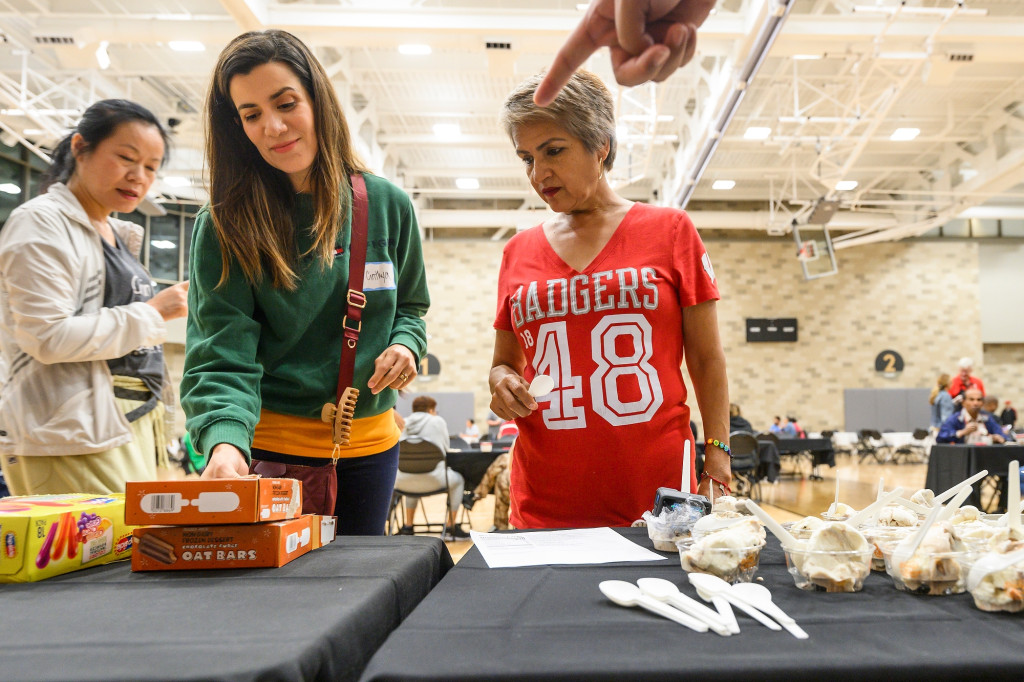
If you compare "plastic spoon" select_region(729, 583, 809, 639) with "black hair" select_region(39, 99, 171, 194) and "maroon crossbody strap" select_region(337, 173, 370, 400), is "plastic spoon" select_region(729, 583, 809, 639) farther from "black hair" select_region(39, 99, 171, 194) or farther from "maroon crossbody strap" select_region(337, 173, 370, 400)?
"black hair" select_region(39, 99, 171, 194)

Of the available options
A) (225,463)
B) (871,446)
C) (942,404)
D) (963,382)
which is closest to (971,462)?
(963,382)

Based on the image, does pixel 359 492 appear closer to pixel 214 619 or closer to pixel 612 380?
pixel 612 380

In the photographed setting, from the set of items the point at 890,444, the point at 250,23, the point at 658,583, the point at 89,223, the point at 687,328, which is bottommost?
the point at 890,444

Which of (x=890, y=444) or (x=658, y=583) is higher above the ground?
(x=658, y=583)

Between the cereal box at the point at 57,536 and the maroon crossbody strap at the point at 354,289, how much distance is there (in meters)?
0.41

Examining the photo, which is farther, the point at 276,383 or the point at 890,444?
the point at 890,444

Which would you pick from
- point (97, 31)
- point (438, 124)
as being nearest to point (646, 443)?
point (97, 31)

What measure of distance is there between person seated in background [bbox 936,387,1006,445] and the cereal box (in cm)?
→ 785

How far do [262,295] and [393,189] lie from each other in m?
0.38

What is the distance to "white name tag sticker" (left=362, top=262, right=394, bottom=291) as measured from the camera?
1.37m

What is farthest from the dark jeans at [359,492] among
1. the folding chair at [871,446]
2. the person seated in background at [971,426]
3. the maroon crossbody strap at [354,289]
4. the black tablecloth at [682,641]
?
the folding chair at [871,446]

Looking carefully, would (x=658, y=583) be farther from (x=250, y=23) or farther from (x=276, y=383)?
(x=250, y=23)

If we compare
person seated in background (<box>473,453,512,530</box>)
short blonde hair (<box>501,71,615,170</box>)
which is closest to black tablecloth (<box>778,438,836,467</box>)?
person seated in background (<box>473,453,512,530</box>)

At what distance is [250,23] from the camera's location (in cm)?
652
